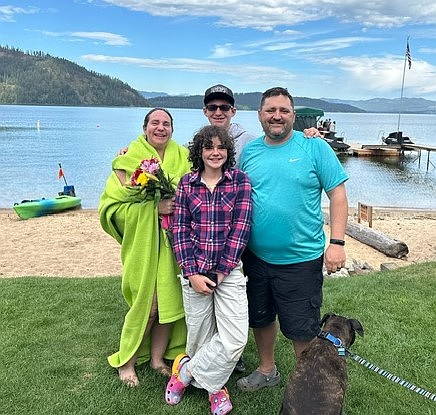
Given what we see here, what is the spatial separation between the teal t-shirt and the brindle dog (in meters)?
0.62

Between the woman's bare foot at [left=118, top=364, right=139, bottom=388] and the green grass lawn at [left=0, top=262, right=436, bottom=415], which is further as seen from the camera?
the woman's bare foot at [left=118, top=364, right=139, bottom=388]

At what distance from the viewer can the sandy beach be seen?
10.1 metres

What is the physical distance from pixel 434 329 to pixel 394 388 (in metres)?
1.24

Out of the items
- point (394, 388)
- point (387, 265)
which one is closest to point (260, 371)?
point (394, 388)

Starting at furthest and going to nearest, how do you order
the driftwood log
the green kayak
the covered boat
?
the covered boat, the green kayak, the driftwood log

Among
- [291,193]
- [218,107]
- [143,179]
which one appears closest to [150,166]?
[143,179]

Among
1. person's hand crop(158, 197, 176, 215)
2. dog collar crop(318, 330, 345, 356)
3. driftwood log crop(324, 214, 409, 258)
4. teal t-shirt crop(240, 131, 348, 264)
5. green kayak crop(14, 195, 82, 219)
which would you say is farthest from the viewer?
green kayak crop(14, 195, 82, 219)

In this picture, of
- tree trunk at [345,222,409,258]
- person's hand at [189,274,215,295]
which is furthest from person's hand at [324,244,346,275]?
tree trunk at [345,222,409,258]

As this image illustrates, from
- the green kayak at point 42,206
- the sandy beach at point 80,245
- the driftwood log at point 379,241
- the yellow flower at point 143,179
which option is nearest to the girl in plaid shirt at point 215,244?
the yellow flower at point 143,179

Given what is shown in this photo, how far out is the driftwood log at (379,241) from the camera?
1112cm

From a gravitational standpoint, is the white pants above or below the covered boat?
above

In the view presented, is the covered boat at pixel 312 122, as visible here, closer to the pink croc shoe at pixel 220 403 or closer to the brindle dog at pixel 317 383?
the pink croc shoe at pixel 220 403

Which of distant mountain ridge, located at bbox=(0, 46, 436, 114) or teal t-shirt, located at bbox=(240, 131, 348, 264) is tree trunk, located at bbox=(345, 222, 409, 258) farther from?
distant mountain ridge, located at bbox=(0, 46, 436, 114)

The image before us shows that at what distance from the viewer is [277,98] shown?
332cm
